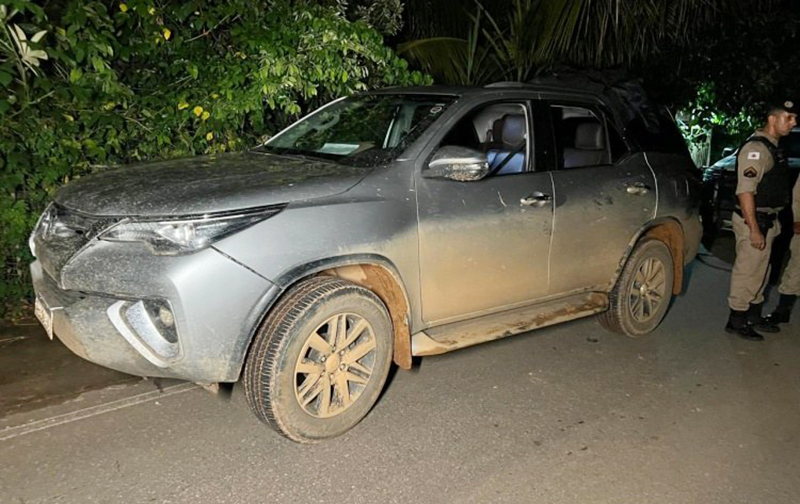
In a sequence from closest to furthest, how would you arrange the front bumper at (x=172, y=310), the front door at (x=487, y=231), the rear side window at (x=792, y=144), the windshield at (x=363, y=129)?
the front bumper at (x=172, y=310) → the front door at (x=487, y=231) → the windshield at (x=363, y=129) → the rear side window at (x=792, y=144)

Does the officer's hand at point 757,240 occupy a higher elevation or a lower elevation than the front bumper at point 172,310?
lower

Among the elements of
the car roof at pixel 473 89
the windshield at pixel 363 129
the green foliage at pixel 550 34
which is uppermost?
the green foliage at pixel 550 34

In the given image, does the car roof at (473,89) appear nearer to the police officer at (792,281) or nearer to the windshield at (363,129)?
the windshield at (363,129)

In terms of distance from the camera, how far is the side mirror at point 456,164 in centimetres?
392

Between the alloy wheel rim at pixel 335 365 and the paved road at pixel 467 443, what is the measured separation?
0.22 metres

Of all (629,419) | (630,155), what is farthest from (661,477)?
(630,155)

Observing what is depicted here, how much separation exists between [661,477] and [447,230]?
166 centimetres

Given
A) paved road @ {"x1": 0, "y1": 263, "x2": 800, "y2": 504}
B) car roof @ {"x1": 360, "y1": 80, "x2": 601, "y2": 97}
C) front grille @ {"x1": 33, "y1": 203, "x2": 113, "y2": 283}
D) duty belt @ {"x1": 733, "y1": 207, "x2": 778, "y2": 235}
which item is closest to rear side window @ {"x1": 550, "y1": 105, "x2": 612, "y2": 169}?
car roof @ {"x1": 360, "y1": 80, "x2": 601, "y2": 97}

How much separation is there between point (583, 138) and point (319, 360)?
2.78m

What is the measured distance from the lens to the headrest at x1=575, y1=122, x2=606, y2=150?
5238 millimetres

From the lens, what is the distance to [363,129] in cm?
471

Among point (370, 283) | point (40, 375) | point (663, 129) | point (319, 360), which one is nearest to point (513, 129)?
point (370, 283)

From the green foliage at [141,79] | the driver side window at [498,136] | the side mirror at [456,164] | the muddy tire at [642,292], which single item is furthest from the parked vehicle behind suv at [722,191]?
the side mirror at [456,164]

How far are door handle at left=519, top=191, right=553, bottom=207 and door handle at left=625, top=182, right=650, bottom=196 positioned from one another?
0.88m
